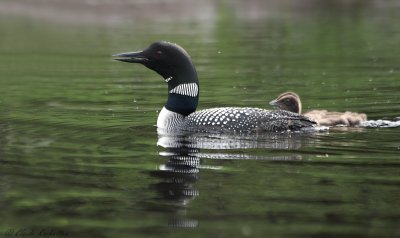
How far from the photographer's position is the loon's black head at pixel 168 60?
9859 millimetres

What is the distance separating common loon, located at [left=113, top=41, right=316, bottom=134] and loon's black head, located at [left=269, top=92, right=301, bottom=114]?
87 centimetres

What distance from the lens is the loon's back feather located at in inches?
368

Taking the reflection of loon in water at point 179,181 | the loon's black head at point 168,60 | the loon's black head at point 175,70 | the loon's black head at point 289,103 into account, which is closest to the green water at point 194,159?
the reflection of loon in water at point 179,181

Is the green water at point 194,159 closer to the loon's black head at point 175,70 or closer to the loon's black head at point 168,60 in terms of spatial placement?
the loon's black head at point 175,70

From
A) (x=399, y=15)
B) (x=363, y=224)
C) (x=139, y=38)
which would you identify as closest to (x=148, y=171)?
(x=363, y=224)

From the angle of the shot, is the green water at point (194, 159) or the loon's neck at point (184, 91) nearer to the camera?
the green water at point (194, 159)

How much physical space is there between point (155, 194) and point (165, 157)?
5.43 feet

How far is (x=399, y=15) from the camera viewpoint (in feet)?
105

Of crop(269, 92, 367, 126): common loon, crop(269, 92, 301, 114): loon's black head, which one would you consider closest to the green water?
crop(269, 92, 367, 126): common loon

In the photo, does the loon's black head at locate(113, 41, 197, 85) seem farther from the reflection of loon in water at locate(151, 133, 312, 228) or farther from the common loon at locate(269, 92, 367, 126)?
the common loon at locate(269, 92, 367, 126)

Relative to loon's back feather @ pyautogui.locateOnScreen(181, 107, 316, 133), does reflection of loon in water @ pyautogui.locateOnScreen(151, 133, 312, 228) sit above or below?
below

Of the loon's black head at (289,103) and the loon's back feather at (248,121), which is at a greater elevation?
the loon's black head at (289,103)

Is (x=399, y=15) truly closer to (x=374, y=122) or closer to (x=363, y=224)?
(x=374, y=122)

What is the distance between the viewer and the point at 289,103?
34.4 feet
